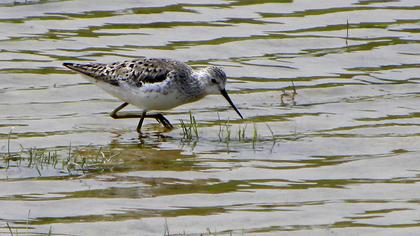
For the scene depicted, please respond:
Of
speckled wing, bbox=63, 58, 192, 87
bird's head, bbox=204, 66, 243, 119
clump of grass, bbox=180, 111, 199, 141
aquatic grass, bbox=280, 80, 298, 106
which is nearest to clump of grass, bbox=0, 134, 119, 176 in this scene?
clump of grass, bbox=180, 111, 199, 141

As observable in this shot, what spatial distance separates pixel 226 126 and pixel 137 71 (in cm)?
114

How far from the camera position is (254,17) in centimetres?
1560

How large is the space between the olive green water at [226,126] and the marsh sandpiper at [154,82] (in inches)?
12.3

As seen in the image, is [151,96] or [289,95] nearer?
[151,96]

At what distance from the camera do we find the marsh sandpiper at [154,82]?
1181 cm

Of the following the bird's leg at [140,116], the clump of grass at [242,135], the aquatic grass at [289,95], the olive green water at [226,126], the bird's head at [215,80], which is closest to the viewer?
the olive green water at [226,126]

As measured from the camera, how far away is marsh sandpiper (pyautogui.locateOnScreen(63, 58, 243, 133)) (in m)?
11.8

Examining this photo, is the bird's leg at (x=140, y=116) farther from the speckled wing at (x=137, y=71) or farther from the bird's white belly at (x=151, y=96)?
the speckled wing at (x=137, y=71)

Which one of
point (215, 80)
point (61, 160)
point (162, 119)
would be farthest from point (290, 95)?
point (61, 160)

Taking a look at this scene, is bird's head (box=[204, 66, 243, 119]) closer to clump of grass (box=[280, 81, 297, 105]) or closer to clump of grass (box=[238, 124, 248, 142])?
clump of grass (box=[238, 124, 248, 142])

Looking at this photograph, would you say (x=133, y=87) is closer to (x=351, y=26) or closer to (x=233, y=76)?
(x=233, y=76)

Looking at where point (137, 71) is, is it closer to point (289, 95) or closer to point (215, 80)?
point (215, 80)

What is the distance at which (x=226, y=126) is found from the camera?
1148 cm

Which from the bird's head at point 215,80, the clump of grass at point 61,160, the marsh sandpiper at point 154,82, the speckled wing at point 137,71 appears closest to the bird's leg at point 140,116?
the marsh sandpiper at point 154,82
